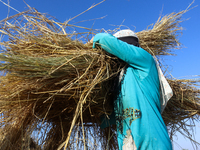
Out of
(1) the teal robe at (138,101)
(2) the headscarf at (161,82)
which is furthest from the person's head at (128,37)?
(1) the teal robe at (138,101)

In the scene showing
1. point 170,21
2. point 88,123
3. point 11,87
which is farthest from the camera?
point 170,21

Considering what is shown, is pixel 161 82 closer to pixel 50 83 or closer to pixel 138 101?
pixel 138 101

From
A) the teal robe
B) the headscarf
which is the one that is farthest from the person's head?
the teal robe

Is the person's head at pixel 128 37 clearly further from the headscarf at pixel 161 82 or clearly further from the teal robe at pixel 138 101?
the teal robe at pixel 138 101

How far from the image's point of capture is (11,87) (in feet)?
3.55

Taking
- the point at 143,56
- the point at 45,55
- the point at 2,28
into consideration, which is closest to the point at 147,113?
the point at 143,56

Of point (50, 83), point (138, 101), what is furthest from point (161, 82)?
point (50, 83)

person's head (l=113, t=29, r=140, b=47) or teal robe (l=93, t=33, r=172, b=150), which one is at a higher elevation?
person's head (l=113, t=29, r=140, b=47)

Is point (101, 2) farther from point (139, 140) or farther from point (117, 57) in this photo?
point (139, 140)

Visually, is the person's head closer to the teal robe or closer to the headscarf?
the headscarf

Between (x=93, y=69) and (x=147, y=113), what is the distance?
36cm

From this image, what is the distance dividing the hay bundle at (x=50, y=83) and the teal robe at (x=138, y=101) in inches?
2.8

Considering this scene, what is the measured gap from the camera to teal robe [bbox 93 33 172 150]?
0.98 m

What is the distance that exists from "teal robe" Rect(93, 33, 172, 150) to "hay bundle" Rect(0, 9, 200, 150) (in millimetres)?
70
